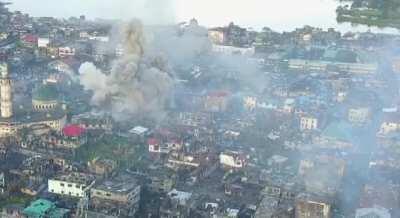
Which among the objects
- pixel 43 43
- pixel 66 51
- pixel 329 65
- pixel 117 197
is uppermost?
pixel 43 43

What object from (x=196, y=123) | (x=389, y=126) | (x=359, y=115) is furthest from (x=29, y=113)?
(x=389, y=126)

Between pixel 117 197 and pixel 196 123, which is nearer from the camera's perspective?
pixel 117 197

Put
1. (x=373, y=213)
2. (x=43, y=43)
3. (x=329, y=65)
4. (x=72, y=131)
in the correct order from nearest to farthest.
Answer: (x=373, y=213) < (x=72, y=131) < (x=329, y=65) < (x=43, y=43)

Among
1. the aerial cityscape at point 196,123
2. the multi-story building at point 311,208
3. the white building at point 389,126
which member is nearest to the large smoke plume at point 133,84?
the aerial cityscape at point 196,123

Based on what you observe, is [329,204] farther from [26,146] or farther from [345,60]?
[345,60]

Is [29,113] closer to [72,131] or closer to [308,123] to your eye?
[72,131]

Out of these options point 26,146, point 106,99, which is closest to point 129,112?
point 106,99

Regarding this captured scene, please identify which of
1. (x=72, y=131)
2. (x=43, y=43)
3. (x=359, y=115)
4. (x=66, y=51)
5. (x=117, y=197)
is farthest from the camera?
(x=43, y=43)
